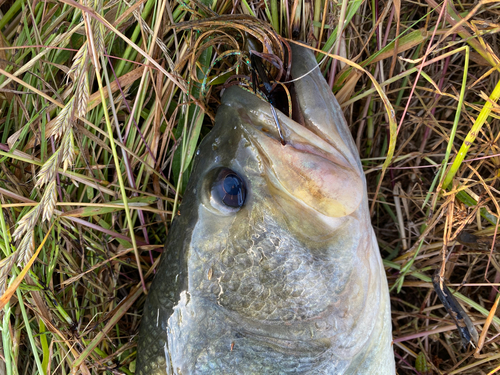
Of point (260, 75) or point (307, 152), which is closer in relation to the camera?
point (307, 152)

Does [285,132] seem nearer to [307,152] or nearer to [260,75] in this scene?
[307,152]

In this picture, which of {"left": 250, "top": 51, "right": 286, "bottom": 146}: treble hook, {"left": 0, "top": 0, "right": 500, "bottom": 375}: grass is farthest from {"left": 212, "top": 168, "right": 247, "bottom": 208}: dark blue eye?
{"left": 0, "top": 0, "right": 500, "bottom": 375}: grass

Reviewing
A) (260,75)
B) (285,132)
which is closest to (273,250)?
(285,132)

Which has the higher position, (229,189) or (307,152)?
(307,152)

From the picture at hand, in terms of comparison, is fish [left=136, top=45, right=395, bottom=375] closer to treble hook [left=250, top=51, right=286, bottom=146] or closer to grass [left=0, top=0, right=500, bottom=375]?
treble hook [left=250, top=51, right=286, bottom=146]

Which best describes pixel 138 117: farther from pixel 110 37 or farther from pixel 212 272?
pixel 212 272

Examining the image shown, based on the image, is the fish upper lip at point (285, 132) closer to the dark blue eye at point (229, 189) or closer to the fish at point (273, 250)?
the fish at point (273, 250)
